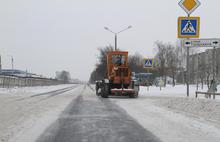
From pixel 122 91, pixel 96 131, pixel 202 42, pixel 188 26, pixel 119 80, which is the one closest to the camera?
pixel 96 131

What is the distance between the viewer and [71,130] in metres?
9.45

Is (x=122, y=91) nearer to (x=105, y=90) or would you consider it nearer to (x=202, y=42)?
(x=105, y=90)

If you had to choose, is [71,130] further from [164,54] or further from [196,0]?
[164,54]

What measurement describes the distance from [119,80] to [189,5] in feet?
36.2

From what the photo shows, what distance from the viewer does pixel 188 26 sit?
56.9 ft

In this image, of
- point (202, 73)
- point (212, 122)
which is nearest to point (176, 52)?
point (202, 73)

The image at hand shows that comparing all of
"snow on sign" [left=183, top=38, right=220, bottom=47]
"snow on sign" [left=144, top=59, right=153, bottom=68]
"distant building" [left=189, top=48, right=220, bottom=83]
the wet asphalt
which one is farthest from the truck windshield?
"distant building" [left=189, top=48, right=220, bottom=83]

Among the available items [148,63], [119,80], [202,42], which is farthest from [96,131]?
[148,63]

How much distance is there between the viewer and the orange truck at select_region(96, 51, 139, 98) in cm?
2684

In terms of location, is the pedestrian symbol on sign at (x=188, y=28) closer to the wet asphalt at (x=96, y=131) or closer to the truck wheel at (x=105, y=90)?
the wet asphalt at (x=96, y=131)

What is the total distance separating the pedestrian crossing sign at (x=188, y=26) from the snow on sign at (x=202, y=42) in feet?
1.22

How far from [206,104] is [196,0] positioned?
18.8ft

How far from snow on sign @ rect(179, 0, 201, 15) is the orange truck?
1031 cm

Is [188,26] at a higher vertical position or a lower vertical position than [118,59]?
higher
